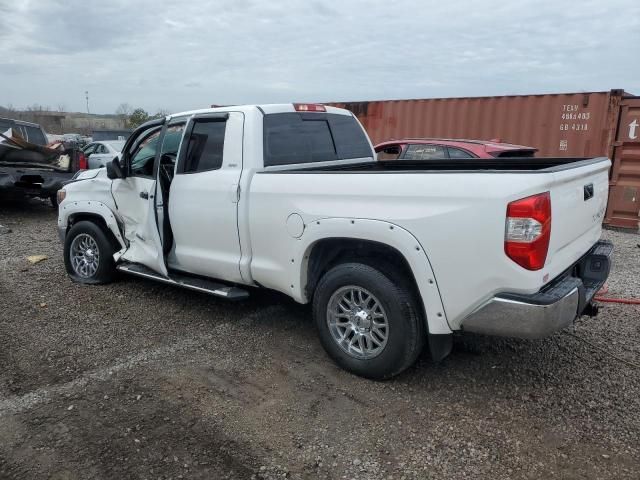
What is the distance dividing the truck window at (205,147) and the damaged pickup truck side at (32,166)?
7.15m

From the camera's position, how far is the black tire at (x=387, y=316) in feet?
11.0

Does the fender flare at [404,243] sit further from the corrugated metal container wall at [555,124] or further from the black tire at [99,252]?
the corrugated metal container wall at [555,124]

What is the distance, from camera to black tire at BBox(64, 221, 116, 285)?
5.56 metres

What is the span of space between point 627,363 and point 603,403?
70 cm

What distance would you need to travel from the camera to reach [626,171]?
32.4 ft

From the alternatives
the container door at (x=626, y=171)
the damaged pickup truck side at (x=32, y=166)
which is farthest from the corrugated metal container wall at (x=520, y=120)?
the damaged pickup truck side at (x=32, y=166)

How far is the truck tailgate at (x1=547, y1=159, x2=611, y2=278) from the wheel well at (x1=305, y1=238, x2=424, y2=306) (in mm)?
882

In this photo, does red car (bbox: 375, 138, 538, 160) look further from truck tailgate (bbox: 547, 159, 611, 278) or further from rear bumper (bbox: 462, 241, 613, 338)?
rear bumper (bbox: 462, 241, 613, 338)

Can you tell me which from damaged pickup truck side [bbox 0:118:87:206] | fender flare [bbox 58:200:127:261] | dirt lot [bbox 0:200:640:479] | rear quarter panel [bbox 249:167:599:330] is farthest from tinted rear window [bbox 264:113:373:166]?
damaged pickup truck side [bbox 0:118:87:206]

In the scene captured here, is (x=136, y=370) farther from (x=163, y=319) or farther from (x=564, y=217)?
(x=564, y=217)

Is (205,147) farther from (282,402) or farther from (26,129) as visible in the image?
(26,129)

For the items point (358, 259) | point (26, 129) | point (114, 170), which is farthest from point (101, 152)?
point (358, 259)

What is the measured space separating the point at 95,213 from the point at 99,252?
1.38 feet

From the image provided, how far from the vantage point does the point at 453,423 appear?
10.5 ft
